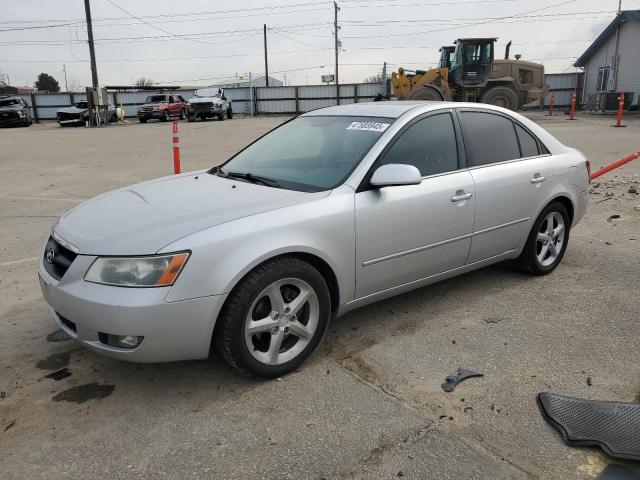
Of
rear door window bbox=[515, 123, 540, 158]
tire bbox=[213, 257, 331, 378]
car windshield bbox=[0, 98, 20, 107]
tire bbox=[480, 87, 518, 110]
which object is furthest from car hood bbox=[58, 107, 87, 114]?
tire bbox=[213, 257, 331, 378]

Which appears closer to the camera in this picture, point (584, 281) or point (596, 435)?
point (596, 435)

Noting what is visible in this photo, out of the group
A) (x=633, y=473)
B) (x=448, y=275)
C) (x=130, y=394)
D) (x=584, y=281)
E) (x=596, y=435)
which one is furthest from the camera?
(x=584, y=281)

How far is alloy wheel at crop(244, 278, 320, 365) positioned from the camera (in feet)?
9.84

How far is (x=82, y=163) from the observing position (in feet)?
44.0

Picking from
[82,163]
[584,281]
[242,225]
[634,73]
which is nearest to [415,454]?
[242,225]

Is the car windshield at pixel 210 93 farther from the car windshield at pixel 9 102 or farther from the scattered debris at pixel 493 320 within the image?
the scattered debris at pixel 493 320

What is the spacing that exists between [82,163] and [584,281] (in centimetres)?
1210

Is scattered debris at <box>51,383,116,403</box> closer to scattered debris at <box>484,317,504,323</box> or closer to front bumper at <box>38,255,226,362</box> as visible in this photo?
front bumper at <box>38,255,226,362</box>

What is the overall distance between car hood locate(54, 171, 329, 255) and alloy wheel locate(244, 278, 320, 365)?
471 millimetres

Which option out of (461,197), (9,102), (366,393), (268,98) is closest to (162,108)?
(9,102)

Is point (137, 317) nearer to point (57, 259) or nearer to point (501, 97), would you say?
point (57, 259)

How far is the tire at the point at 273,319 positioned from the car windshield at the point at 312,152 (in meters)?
0.64

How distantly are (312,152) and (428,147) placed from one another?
0.82 meters

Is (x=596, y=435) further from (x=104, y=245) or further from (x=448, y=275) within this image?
(x=104, y=245)
